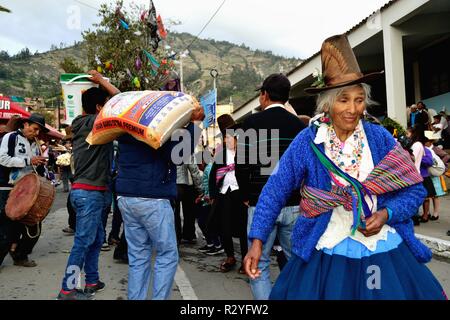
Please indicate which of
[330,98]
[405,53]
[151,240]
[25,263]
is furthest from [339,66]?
[405,53]

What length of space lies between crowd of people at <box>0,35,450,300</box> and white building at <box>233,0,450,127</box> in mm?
5468

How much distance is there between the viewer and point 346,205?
2018 millimetres

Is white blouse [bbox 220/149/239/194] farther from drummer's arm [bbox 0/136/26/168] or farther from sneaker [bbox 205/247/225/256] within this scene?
drummer's arm [bbox 0/136/26/168]

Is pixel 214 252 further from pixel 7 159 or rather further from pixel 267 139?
pixel 267 139

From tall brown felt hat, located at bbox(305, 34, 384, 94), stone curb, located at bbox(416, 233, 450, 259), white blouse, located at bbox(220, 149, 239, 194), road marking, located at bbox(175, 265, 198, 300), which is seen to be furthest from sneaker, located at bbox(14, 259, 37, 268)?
stone curb, located at bbox(416, 233, 450, 259)

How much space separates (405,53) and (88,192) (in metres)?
16.3

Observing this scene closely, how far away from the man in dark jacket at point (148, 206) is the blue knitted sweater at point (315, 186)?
3.53 ft

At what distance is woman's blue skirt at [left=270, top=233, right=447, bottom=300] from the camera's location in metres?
1.84

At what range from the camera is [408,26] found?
11570 millimetres

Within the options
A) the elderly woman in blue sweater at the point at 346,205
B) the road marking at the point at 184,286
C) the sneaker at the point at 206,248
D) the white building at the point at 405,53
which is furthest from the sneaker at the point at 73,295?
the white building at the point at 405,53
